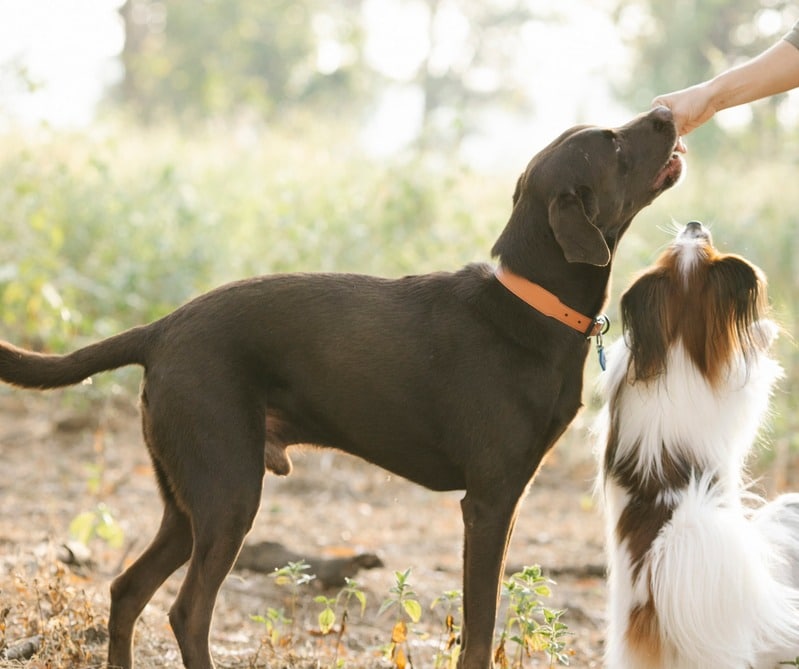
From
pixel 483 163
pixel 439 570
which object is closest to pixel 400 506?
pixel 439 570

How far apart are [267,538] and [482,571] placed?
2773 mm

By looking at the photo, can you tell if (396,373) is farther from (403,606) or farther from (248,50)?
(248,50)

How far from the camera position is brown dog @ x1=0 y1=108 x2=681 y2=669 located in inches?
135

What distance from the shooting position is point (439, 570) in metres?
5.73

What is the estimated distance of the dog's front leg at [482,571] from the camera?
11.2ft

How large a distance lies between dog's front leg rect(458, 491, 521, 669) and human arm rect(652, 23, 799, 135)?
154cm

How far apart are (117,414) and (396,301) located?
16.1ft

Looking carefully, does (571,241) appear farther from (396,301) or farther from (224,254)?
(224,254)

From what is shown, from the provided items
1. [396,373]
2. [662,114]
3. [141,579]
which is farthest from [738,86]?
[141,579]

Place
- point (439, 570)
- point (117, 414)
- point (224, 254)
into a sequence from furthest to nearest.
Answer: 1. point (224, 254)
2. point (117, 414)
3. point (439, 570)

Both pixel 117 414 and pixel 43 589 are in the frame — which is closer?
pixel 43 589

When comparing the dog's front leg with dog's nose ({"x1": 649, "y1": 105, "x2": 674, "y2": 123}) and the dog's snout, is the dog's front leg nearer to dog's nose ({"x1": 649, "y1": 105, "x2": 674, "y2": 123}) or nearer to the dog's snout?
the dog's snout

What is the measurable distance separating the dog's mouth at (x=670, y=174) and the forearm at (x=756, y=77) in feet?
0.91

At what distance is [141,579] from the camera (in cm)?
365
